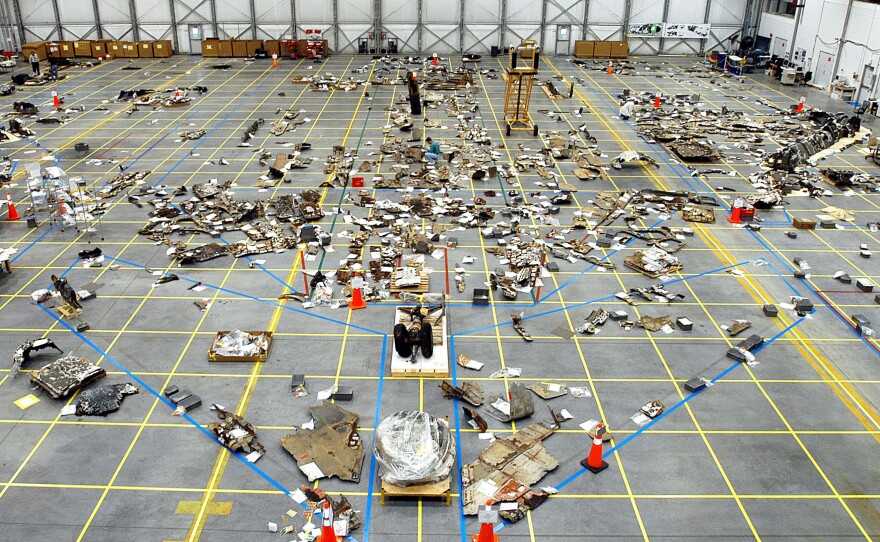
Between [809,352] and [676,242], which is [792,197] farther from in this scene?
[809,352]

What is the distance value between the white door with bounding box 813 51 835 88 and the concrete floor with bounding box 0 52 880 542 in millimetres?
20805

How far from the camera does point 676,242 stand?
841 inches

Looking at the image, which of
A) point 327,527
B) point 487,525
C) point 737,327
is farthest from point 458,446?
point 737,327

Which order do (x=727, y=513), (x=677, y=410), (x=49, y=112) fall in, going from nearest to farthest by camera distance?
(x=727, y=513), (x=677, y=410), (x=49, y=112)

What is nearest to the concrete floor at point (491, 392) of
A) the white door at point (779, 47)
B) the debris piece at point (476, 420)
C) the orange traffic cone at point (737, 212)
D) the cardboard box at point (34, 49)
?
the debris piece at point (476, 420)

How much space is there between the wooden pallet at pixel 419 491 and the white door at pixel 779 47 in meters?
48.4

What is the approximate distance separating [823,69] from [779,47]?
707 cm

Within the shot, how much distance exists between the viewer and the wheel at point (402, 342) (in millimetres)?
14383

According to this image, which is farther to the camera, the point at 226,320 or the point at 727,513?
the point at 226,320

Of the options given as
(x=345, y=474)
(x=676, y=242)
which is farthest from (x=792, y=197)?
(x=345, y=474)

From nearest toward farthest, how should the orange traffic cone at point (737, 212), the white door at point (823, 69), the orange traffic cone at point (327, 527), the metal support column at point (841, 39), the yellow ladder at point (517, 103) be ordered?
the orange traffic cone at point (327, 527) → the orange traffic cone at point (737, 212) → the yellow ladder at point (517, 103) → the metal support column at point (841, 39) → the white door at point (823, 69)

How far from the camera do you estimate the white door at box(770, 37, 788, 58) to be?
157ft

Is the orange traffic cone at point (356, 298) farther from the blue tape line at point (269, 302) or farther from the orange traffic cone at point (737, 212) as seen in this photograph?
the orange traffic cone at point (737, 212)

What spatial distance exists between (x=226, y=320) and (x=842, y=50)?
4151 centimetres
